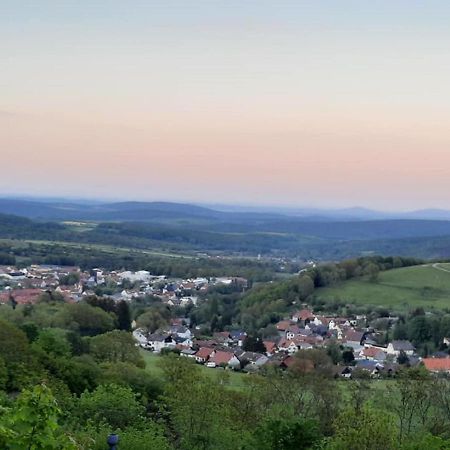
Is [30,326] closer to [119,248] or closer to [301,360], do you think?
[301,360]

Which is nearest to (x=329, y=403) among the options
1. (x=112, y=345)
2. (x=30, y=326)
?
(x=112, y=345)

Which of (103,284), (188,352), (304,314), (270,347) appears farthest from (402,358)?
(103,284)

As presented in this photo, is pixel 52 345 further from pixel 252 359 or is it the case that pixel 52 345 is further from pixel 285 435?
pixel 252 359

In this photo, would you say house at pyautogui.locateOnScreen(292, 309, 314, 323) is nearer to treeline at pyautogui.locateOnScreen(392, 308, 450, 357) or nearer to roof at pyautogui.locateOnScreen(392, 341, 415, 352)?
treeline at pyautogui.locateOnScreen(392, 308, 450, 357)

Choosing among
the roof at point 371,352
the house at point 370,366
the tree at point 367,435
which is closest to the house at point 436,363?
the house at point 370,366

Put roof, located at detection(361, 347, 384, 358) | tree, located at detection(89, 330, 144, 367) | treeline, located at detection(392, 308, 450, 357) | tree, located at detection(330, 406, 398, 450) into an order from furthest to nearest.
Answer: treeline, located at detection(392, 308, 450, 357)
roof, located at detection(361, 347, 384, 358)
tree, located at detection(89, 330, 144, 367)
tree, located at detection(330, 406, 398, 450)

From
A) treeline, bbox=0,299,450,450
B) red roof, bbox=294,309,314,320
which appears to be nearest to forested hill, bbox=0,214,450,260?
red roof, bbox=294,309,314,320

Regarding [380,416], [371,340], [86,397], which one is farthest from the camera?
[371,340]

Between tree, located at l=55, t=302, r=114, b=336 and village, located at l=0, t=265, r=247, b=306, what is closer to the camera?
tree, located at l=55, t=302, r=114, b=336

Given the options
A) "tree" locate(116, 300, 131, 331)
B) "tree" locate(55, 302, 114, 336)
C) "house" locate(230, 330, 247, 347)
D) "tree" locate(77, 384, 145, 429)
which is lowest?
"house" locate(230, 330, 247, 347)
